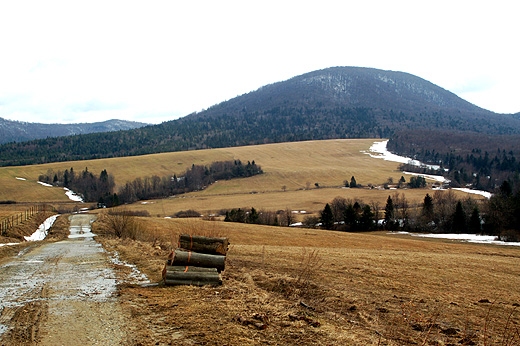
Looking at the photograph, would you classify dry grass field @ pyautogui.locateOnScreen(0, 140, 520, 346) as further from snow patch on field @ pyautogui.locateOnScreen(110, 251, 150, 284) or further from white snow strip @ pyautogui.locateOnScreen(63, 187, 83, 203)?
white snow strip @ pyautogui.locateOnScreen(63, 187, 83, 203)

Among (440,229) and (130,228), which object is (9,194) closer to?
(130,228)

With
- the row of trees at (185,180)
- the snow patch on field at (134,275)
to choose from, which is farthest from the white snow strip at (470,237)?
the row of trees at (185,180)

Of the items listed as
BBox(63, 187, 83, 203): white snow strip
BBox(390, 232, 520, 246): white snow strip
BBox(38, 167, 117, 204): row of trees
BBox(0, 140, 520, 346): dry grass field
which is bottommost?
BBox(390, 232, 520, 246): white snow strip

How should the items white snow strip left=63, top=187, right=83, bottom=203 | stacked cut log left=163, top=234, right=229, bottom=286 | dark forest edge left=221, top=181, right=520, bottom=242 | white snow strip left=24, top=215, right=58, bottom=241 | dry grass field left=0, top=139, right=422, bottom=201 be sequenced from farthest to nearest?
dry grass field left=0, top=139, right=422, bottom=201
white snow strip left=63, top=187, right=83, bottom=203
dark forest edge left=221, top=181, right=520, bottom=242
white snow strip left=24, top=215, right=58, bottom=241
stacked cut log left=163, top=234, right=229, bottom=286

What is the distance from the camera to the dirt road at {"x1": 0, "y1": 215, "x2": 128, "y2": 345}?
847cm

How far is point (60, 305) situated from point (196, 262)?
15.7 ft

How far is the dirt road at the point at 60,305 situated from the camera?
8.47 metres

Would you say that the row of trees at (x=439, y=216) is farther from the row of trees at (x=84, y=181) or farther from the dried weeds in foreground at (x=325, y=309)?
the row of trees at (x=84, y=181)

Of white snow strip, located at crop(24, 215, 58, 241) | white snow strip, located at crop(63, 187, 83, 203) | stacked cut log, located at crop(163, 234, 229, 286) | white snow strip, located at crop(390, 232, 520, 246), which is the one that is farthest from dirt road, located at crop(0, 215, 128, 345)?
white snow strip, located at crop(63, 187, 83, 203)

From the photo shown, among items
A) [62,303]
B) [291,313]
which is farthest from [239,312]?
[62,303]

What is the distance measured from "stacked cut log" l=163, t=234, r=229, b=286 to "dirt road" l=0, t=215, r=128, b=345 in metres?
2.06

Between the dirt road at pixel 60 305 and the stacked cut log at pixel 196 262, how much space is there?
6.76ft

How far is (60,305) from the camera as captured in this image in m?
10.9

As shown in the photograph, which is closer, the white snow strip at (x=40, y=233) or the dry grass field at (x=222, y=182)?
the white snow strip at (x=40, y=233)
